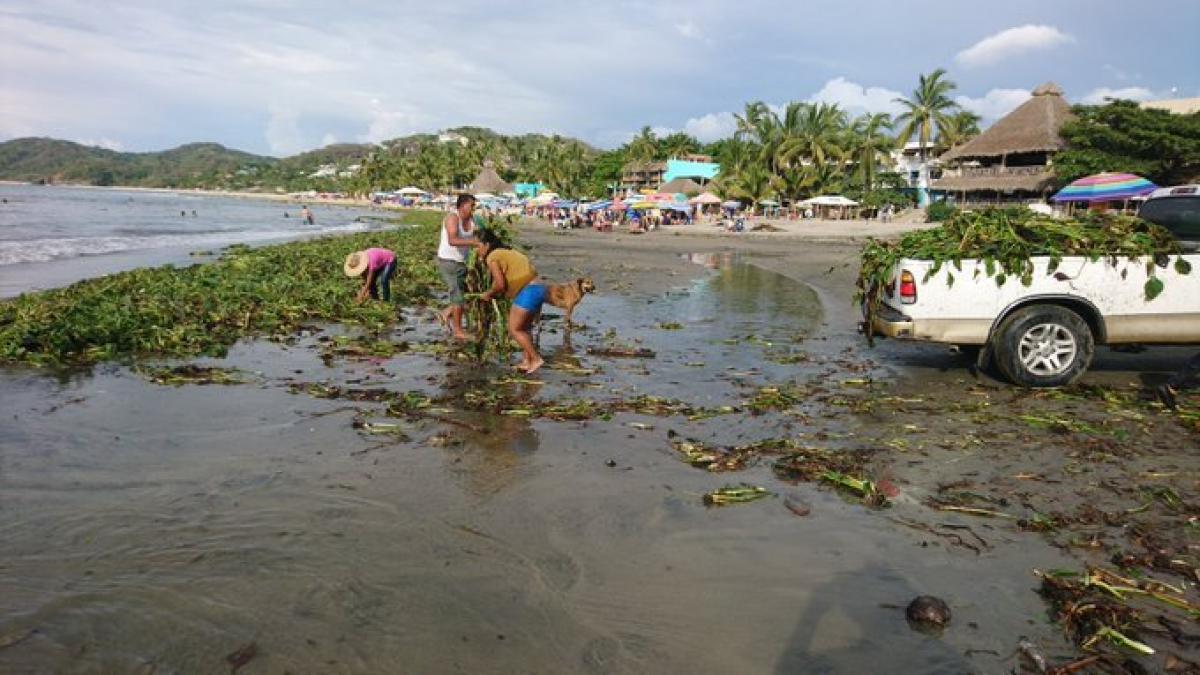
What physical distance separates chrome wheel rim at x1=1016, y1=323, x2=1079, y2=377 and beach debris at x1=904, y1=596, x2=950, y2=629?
17.2 feet

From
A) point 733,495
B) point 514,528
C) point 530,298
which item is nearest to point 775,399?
point 733,495

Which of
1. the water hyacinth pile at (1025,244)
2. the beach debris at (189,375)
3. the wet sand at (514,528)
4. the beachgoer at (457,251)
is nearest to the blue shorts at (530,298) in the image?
the wet sand at (514,528)

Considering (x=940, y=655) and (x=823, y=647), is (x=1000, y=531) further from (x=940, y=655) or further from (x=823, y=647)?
(x=823, y=647)

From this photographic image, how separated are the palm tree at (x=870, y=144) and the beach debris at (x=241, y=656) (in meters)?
70.2

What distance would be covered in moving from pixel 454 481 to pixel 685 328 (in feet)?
24.2

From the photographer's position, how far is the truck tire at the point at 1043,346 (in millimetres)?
7625

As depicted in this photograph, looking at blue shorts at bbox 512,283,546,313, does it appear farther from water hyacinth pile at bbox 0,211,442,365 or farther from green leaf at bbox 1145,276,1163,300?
green leaf at bbox 1145,276,1163,300

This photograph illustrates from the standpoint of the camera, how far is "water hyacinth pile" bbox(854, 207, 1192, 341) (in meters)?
7.58

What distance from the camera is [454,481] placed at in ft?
16.7

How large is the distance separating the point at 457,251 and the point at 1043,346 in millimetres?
7368

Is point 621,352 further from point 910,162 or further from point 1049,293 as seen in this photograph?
point 910,162

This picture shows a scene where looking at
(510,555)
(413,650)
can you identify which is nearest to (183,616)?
(413,650)

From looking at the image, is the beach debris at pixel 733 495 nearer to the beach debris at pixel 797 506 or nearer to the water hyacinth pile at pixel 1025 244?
the beach debris at pixel 797 506

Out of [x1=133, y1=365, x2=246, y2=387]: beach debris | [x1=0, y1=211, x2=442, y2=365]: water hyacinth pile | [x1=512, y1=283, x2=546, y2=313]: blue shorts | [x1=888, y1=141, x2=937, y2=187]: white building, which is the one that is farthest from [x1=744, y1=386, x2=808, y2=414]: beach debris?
[x1=888, y1=141, x2=937, y2=187]: white building
